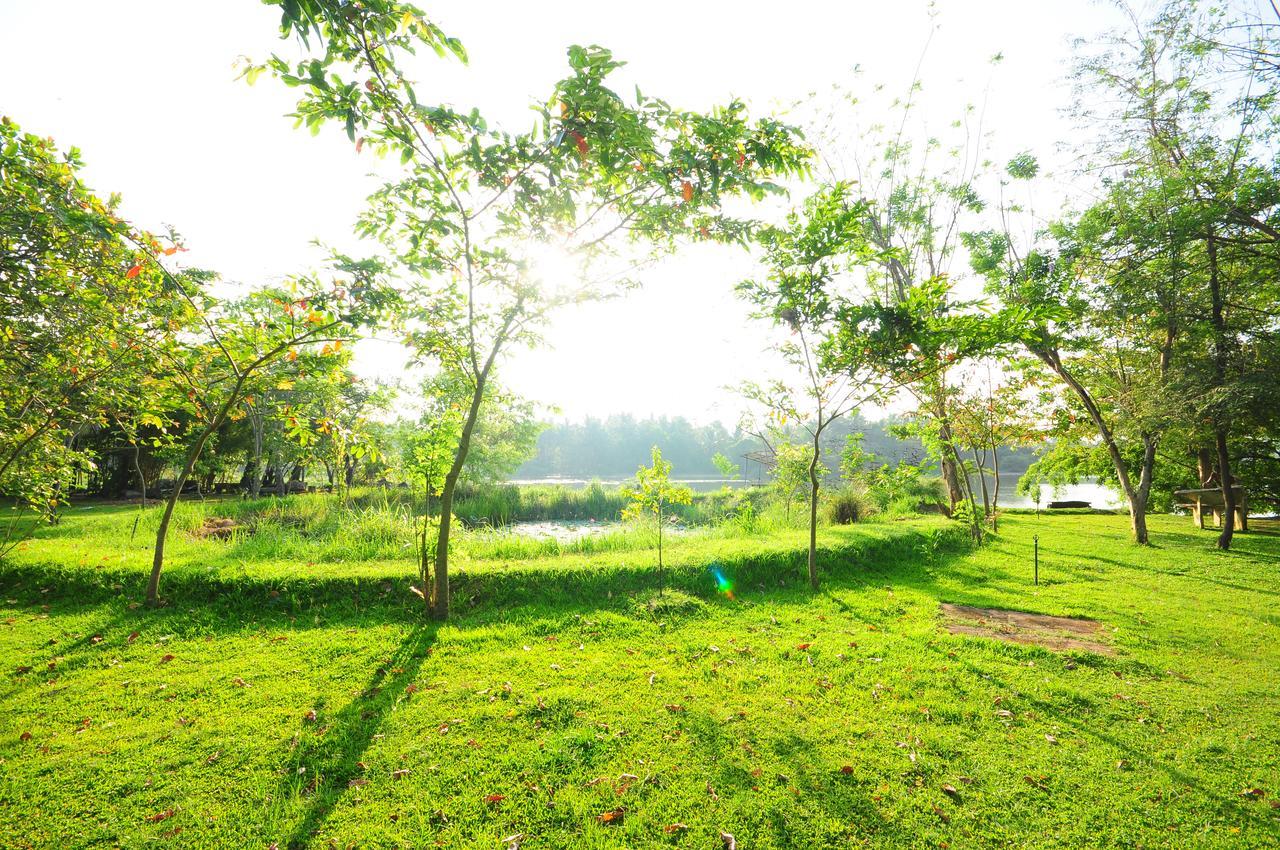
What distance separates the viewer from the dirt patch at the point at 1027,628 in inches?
212

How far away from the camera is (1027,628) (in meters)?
5.93

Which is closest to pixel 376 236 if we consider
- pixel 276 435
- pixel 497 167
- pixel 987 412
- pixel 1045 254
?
pixel 497 167

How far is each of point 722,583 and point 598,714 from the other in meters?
3.86

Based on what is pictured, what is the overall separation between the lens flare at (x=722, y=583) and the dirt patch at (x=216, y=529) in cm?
917

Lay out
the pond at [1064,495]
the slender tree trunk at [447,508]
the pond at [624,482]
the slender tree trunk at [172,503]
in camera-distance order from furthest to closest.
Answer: the pond at [1064,495] → the pond at [624,482] → the slender tree trunk at [172,503] → the slender tree trunk at [447,508]

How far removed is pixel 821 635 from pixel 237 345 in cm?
720

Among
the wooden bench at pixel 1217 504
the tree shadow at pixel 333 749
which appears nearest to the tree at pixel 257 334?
the tree shadow at pixel 333 749

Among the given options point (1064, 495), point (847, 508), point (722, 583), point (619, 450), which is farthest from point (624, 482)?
point (619, 450)

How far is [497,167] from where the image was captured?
3.91 m

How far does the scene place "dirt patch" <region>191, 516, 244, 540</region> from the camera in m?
9.75

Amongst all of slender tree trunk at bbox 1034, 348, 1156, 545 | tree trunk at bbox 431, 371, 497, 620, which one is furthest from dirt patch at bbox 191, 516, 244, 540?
slender tree trunk at bbox 1034, 348, 1156, 545

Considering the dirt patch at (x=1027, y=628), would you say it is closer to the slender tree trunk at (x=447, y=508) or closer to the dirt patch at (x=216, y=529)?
the slender tree trunk at (x=447, y=508)

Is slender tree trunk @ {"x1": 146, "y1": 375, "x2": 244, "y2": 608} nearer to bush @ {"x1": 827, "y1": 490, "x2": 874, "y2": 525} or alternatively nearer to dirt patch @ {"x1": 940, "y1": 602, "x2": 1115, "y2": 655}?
dirt patch @ {"x1": 940, "y1": 602, "x2": 1115, "y2": 655}

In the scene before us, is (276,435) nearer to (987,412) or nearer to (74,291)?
(74,291)
